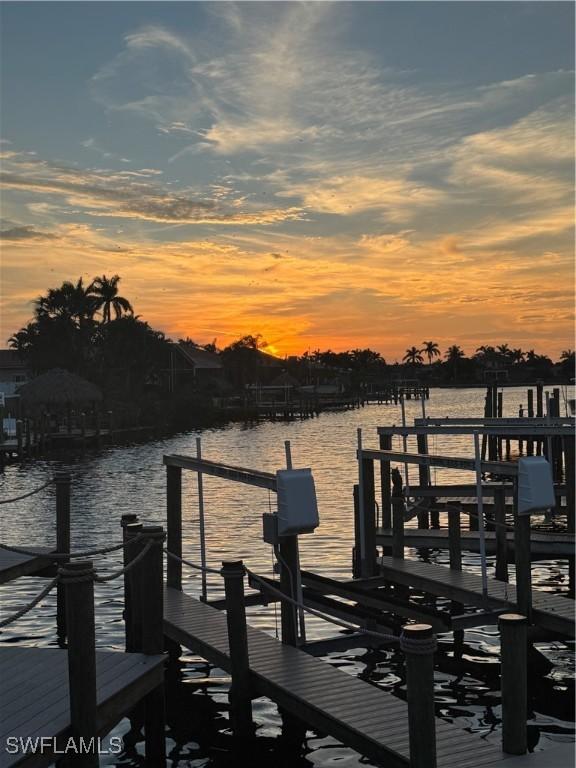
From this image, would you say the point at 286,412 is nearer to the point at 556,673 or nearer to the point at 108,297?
the point at 108,297

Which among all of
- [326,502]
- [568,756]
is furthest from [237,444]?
[568,756]

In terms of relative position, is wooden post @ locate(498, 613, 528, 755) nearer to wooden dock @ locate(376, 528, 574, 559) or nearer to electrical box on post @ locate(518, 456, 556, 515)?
electrical box on post @ locate(518, 456, 556, 515)

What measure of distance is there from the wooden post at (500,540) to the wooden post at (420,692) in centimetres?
815

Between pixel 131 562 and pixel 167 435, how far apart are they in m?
69.3

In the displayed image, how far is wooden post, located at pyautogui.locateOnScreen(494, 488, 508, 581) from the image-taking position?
14906 mm

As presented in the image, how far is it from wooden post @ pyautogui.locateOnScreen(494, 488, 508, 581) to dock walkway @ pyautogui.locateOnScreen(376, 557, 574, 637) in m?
1.08

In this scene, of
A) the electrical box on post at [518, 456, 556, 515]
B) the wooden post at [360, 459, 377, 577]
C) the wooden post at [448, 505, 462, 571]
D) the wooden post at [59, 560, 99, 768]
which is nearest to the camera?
the wooden post at [59, 560, 99, 768]

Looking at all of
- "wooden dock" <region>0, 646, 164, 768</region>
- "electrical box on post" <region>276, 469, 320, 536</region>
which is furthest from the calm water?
"electrical box on post" <region>276, 469, 320, 536</region>

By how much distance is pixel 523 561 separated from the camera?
1171 centimetres

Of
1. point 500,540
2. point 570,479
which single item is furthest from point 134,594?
point 570,479

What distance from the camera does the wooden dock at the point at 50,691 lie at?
7.48 m

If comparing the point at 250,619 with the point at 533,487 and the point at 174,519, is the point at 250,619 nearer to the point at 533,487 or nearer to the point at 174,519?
the point at 174,519

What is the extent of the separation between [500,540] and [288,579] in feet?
19.3

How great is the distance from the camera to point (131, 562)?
9.22 meters
